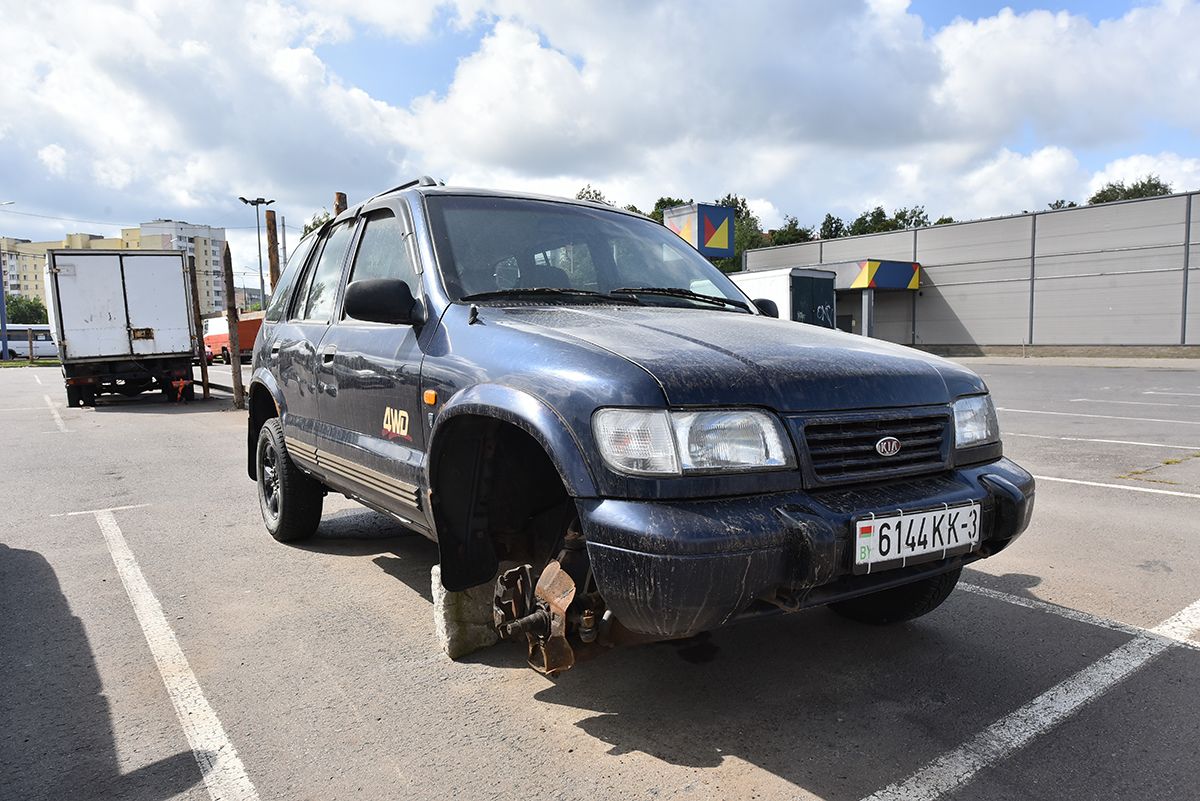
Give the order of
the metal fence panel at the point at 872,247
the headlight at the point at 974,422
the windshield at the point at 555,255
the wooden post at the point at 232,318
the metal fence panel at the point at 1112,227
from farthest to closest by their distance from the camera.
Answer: the metal fence panel at the point at 872,247, the metal fence panel at the point at 1112,227, the wooden post at the point at 232,318, the windshield at the point at 555,255, the headlight at the point at 974,422

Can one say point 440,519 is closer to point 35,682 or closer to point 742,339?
point 742,339

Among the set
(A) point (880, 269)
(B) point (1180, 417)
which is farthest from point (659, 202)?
(B) point (1180, 417)

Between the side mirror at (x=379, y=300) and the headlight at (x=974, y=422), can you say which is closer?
the headlight at (x=974, y=422)

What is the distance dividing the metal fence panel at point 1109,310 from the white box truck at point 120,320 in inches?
1188

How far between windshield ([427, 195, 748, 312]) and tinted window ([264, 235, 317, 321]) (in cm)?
180

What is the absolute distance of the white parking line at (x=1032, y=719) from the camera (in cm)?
236

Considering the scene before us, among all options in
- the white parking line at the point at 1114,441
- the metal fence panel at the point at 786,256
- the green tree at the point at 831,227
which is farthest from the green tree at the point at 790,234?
the white parking line at the point at 1114,441

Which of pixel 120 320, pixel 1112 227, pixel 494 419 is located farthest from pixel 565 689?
pixel 1112 227

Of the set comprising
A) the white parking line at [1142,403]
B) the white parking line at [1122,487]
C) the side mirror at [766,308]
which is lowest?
the white parking line at [1142,403]

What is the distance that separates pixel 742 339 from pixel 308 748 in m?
2.00

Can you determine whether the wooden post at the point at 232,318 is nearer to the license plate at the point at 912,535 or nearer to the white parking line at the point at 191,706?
the white parking line at the point at 191,706

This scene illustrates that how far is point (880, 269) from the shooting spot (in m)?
33.9

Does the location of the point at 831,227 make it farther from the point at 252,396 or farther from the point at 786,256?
the point at 252,396

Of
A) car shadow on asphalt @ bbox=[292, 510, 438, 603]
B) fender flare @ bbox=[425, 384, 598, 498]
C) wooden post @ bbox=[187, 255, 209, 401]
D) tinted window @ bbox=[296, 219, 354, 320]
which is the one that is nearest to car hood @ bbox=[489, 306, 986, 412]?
fender flare @ bbox=[425, 384, 598, 498]
